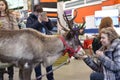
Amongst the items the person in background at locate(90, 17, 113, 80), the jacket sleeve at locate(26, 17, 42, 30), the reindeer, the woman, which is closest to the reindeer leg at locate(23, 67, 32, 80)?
the reindeer

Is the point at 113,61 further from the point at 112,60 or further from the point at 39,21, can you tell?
the point at 39,21

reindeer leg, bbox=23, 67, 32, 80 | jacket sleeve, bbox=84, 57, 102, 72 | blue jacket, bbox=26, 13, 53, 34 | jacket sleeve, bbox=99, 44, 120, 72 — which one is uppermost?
blue jacket, bbox=26, 13, 53, 34

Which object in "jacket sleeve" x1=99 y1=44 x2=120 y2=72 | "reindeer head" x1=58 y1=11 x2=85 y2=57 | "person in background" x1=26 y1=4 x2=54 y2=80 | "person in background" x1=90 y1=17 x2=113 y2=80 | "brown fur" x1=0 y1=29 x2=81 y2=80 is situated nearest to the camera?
"jacket sleeve" x1=99 y1=44 x2=120 y2=72

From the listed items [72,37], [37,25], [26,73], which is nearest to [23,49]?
[26,73]

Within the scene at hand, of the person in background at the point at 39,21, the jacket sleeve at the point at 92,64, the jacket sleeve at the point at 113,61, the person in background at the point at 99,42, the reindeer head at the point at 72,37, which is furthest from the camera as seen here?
the person in background at the point at 39,21

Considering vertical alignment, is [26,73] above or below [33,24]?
below

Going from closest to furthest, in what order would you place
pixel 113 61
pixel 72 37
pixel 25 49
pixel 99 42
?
pixel 113 61
pixel 25 49
pixel 72 37
pixel 99 42

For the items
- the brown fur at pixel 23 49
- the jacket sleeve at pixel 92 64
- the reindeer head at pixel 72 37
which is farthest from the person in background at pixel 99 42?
the brown fur at pixel 23 49

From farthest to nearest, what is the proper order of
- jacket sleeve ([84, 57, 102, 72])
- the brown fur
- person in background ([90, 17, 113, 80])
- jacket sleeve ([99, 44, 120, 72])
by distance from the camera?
1. the brown fur
2. person in background ([90, 17, 113, 80])
3. jacket sleeve ([84, 57, 102, 72])
4. jacket sleeve ([99, 44, 120, 72])

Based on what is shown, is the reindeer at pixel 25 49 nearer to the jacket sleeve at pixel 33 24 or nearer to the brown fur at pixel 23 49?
the brown fur at pixel 23 49

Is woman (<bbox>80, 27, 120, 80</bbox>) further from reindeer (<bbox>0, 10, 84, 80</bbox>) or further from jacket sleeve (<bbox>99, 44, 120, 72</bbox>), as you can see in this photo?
reindeer (<bbox>0, 10, 84, 80</bbox>)

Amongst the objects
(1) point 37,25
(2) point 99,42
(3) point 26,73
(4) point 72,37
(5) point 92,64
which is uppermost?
(1) point 37,25

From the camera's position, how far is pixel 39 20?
5.79 meters

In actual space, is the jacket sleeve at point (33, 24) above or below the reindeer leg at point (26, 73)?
above
